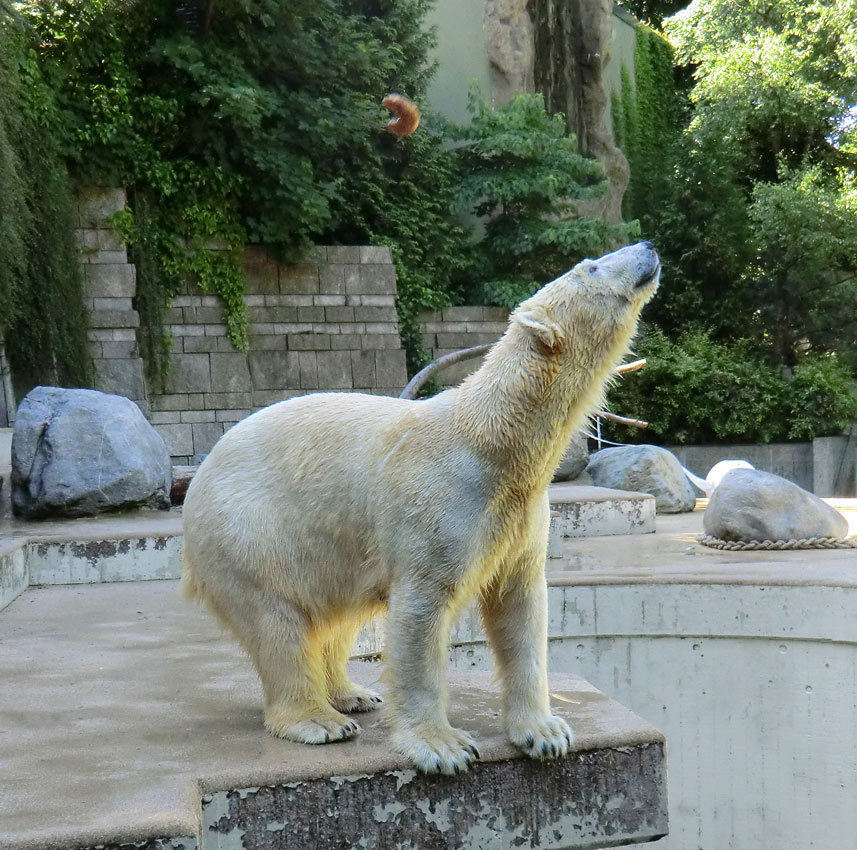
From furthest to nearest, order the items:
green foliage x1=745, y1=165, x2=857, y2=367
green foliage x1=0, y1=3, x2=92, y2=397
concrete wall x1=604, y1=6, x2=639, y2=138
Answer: concrete wall x1=604, y1=6, x2=639, y2=138 < green foliage x1=745, y1=165, x2=857, y2=367 < green foliage x1=0, y1=3, x2=92, y2=397

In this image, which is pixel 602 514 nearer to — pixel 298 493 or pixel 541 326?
pixel 298 493

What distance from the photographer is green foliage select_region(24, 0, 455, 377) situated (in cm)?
1173

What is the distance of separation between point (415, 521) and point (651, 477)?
7.60 metres

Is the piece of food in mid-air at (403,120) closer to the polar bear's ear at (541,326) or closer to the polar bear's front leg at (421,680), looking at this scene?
the polar bear's ear at (541,326)

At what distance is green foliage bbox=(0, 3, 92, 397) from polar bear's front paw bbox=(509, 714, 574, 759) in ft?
29.2

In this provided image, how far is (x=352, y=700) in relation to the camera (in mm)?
2836

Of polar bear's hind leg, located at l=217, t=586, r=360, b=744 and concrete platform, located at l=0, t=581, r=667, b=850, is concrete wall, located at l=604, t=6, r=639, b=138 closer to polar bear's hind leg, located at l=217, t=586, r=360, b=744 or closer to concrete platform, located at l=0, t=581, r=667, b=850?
concrete platform, located at l=0, t=581, r=667, b=850

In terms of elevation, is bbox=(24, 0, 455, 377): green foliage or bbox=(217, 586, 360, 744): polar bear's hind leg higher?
bbox=(24, 0, 455, 377): green foliage

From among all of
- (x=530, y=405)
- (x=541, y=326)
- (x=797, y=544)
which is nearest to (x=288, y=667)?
(x=530, y=405)

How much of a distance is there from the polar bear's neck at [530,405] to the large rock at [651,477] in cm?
737

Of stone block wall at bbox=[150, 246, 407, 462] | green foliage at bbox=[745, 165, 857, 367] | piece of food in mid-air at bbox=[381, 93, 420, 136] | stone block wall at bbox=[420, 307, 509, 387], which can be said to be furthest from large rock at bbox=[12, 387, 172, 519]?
green foliage at bbox=[745, 165, 857, 367]

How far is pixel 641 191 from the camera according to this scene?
18.6 metres

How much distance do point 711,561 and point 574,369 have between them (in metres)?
4.28

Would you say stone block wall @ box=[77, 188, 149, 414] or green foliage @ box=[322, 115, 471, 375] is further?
green foliage @ box=[322, 115, 471, 375]
